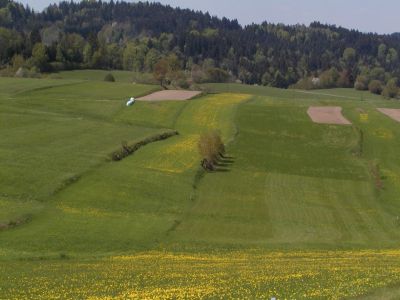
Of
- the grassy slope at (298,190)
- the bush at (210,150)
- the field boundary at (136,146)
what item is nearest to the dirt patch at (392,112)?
the grassy slope at (298,190)

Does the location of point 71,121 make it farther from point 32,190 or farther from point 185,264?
point 185,264

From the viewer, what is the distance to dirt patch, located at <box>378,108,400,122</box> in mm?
105075

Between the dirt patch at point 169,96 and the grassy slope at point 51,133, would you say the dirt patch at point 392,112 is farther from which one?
the grassy slope at point 51,133

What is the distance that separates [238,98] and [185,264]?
93.9 meters

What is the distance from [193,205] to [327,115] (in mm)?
56467

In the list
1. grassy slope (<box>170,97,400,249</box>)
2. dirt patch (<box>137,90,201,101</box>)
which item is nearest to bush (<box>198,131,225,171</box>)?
grassy slope (<box>170,97,400,249</box>)

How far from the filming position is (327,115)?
104m

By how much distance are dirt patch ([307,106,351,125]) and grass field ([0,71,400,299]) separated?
1965 mm

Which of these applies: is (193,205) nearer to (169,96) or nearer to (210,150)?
(210,150)

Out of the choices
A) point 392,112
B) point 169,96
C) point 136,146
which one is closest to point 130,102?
point 169,96

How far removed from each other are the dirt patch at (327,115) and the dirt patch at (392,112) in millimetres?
8036

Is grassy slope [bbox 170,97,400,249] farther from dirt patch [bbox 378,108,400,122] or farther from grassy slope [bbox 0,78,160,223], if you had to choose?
grassy slope [bbox 0,78,160,223]

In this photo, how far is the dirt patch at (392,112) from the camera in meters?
105

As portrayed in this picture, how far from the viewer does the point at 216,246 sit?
3997 cm
